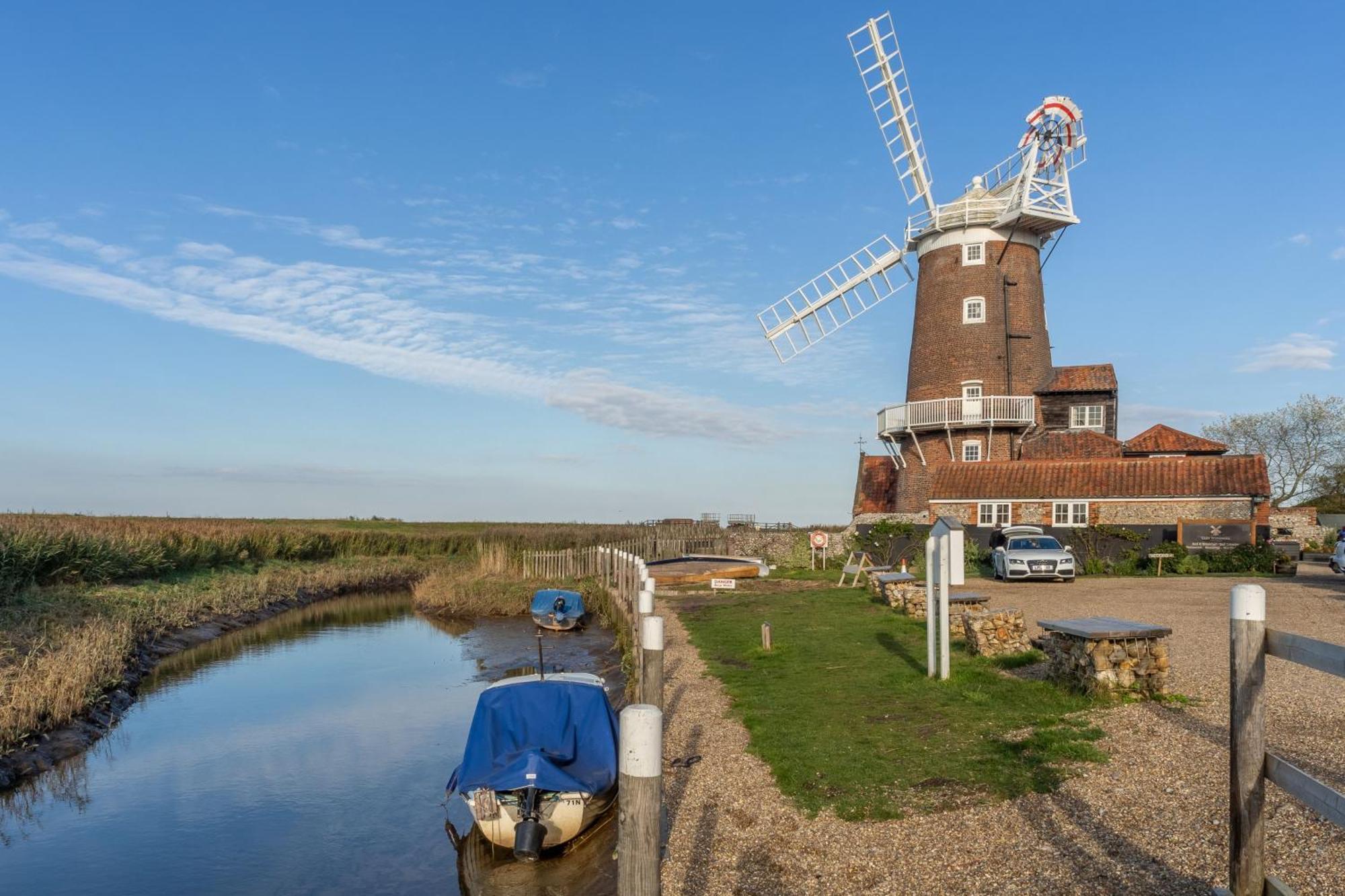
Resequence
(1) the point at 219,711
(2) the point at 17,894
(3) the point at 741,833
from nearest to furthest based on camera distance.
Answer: (3) the point at 741,833 → (2) the point at 17,894 → (1) the point at 219,711

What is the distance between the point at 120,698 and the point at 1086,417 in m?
36.8

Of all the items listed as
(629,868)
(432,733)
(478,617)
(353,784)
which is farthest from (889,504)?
(629,868)

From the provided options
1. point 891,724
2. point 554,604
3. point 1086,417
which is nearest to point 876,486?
point 1086,417

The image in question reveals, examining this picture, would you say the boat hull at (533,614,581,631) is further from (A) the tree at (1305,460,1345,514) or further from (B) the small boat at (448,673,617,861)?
(A) the tree at (1305,460,1345,514)

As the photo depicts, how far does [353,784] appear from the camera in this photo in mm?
13688

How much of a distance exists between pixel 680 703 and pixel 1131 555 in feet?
82.0

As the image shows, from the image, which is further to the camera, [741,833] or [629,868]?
[741,833]

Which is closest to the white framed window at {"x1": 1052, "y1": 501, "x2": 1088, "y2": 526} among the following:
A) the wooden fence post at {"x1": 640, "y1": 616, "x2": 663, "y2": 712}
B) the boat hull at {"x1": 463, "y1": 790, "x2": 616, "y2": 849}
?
the wooden fence post at {"x1": 640, "y1": 616, "x2": 663, "y2": 712}

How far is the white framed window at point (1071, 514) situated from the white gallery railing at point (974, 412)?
424 cm

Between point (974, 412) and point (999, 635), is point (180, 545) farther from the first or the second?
point (999, 635)

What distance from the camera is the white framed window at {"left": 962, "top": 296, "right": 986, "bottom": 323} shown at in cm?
3881

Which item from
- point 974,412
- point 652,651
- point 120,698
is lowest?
point 120,698

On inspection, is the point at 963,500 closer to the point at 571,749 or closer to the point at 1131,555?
the point at 1131,555

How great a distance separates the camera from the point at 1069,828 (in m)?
7.64
